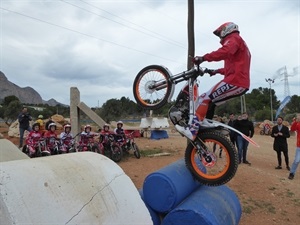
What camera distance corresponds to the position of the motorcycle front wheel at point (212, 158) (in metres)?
4.96

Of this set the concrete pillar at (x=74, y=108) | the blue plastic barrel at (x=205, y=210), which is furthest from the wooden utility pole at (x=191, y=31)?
the concrete pillar at (x=74, y=108)

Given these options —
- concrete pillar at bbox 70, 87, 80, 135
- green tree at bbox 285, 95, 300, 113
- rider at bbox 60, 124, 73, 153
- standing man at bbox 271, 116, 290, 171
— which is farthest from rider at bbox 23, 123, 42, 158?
green tree at bbox 285, 95, 300, 113

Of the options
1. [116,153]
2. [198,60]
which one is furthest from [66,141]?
[198,60]

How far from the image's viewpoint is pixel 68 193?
316cm

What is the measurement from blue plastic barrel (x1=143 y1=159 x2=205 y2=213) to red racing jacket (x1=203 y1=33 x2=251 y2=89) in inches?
69.6

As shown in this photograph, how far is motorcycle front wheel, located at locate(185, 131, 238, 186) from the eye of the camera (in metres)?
4.96

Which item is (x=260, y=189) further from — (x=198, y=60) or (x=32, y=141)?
(x=32, y=141)

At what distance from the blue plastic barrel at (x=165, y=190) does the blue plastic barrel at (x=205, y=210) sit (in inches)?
6.0

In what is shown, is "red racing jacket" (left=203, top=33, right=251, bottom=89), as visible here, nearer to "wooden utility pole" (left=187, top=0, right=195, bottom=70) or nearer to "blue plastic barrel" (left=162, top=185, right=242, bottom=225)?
"blue plastic barrel" (left=162, top=185, right=242, bottom=225)

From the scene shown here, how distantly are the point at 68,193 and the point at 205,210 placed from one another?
2390 millimetres

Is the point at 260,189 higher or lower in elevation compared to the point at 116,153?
lower

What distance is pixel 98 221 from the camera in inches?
128

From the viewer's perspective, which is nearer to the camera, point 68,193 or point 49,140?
point 68,193

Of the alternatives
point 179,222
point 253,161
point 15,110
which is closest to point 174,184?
point 179,222
